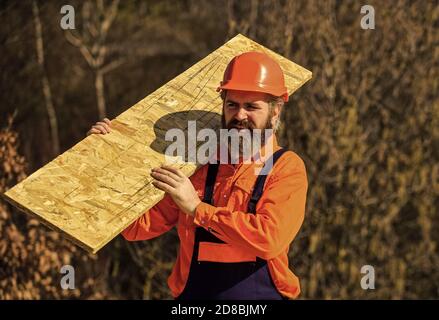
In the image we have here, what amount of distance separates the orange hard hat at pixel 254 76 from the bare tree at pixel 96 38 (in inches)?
281

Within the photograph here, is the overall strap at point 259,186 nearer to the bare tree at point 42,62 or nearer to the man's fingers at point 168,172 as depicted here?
the man's fingers at point 168,172

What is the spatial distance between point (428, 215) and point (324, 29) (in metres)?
2.43

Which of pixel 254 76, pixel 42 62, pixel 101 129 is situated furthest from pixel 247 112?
pixel 42 62

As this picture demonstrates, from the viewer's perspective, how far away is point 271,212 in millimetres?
5551

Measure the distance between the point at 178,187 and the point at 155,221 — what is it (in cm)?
51

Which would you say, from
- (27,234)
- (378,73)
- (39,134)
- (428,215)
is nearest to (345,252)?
(428,215)

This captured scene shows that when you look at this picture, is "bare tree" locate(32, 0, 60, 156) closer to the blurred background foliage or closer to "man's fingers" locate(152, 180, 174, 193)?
the blurred background foliage

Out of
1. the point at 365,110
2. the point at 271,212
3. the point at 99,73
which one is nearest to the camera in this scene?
the point at 271,212

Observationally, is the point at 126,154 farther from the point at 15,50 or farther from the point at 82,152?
the point at 15,50

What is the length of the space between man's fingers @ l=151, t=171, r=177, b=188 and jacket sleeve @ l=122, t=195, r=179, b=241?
0.99 ft

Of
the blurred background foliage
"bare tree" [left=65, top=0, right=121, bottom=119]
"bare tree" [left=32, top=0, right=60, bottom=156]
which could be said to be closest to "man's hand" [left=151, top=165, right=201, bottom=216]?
the blurred background foliage

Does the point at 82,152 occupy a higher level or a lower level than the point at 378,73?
lower

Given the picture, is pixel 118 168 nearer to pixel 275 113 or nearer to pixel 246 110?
pixel 246 110
